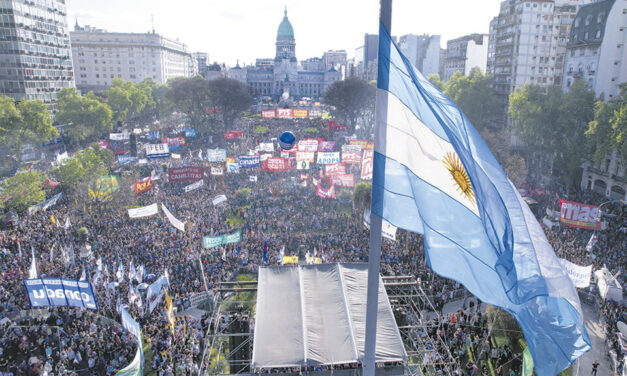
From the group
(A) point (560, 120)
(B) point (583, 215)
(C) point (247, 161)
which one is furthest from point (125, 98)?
(B) point (583, 215)

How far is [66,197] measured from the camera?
33406 mm

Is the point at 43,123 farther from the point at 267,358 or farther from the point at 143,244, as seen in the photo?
the point at 267,358

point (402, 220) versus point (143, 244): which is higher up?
point (402, 220)

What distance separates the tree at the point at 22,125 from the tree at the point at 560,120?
4776 cm

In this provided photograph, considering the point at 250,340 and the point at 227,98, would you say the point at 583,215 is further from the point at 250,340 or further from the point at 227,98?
the point at 227,98

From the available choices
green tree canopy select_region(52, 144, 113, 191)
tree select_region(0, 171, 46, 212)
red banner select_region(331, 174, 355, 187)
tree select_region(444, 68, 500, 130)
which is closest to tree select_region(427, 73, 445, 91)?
tree select_region(444, 68, 500, 130)

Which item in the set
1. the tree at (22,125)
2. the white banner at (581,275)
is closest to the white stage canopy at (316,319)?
the white banner at (581,275)

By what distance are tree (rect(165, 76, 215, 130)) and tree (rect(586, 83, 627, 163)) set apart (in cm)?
5198

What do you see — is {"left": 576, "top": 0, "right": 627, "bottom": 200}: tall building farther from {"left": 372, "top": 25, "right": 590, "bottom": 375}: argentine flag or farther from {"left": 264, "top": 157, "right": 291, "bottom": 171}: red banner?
{"left": 372, "top": 25, "right": 590, "bottom": 375}: argentine flag

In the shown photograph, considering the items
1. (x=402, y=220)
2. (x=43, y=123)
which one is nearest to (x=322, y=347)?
(x=402, y=220)

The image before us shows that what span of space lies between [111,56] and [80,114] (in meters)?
57.2

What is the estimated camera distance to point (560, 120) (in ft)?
120

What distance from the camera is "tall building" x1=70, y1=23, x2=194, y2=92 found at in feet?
338

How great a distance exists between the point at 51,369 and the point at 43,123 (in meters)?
39.7
